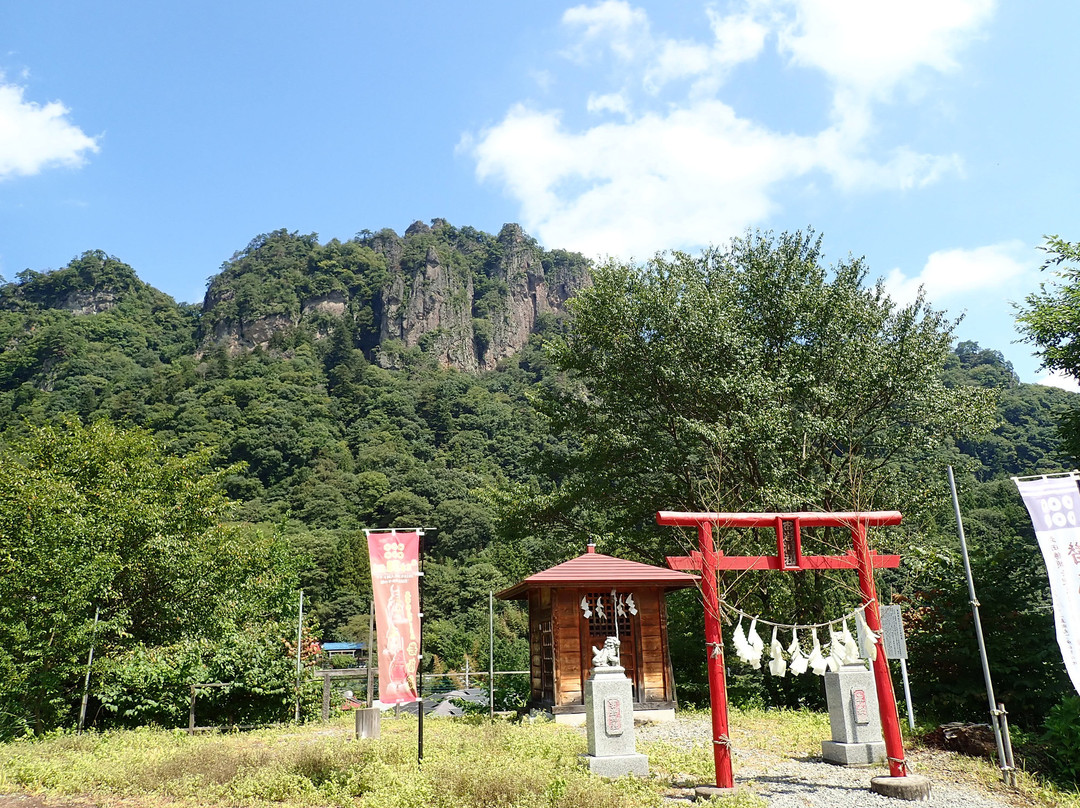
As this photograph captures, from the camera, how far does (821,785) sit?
28.5 ft

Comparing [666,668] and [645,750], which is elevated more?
[666,668]

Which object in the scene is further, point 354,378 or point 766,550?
point 354,378

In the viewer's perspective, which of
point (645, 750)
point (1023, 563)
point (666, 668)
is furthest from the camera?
point (666, 668)

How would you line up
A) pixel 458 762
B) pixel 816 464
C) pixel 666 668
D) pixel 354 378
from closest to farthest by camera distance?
pixel 458 762, pixel 666 668, pixel 816 464, pixel 354 378

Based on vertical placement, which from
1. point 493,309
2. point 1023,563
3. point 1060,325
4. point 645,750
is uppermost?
point 493,309

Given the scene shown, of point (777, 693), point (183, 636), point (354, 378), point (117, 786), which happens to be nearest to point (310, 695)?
point (183, 636)

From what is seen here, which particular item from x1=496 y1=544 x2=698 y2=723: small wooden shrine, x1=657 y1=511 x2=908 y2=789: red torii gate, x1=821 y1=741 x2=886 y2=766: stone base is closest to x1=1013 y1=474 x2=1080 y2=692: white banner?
x1=657 y1=511 x2=908 y2=789: red torii gate

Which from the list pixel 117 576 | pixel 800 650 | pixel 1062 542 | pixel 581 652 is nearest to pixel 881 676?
pixel 800 650

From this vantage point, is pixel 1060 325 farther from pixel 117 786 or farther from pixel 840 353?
pixel 117 786

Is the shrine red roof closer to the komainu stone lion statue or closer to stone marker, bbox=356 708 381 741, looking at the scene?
stone marker, bbox=356 708 381 741

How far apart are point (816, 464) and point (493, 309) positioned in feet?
343

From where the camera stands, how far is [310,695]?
1620cm

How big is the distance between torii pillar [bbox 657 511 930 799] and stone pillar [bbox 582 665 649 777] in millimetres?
1036

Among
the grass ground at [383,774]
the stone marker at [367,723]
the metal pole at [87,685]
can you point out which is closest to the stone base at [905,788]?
the grass ground at [383,774]
